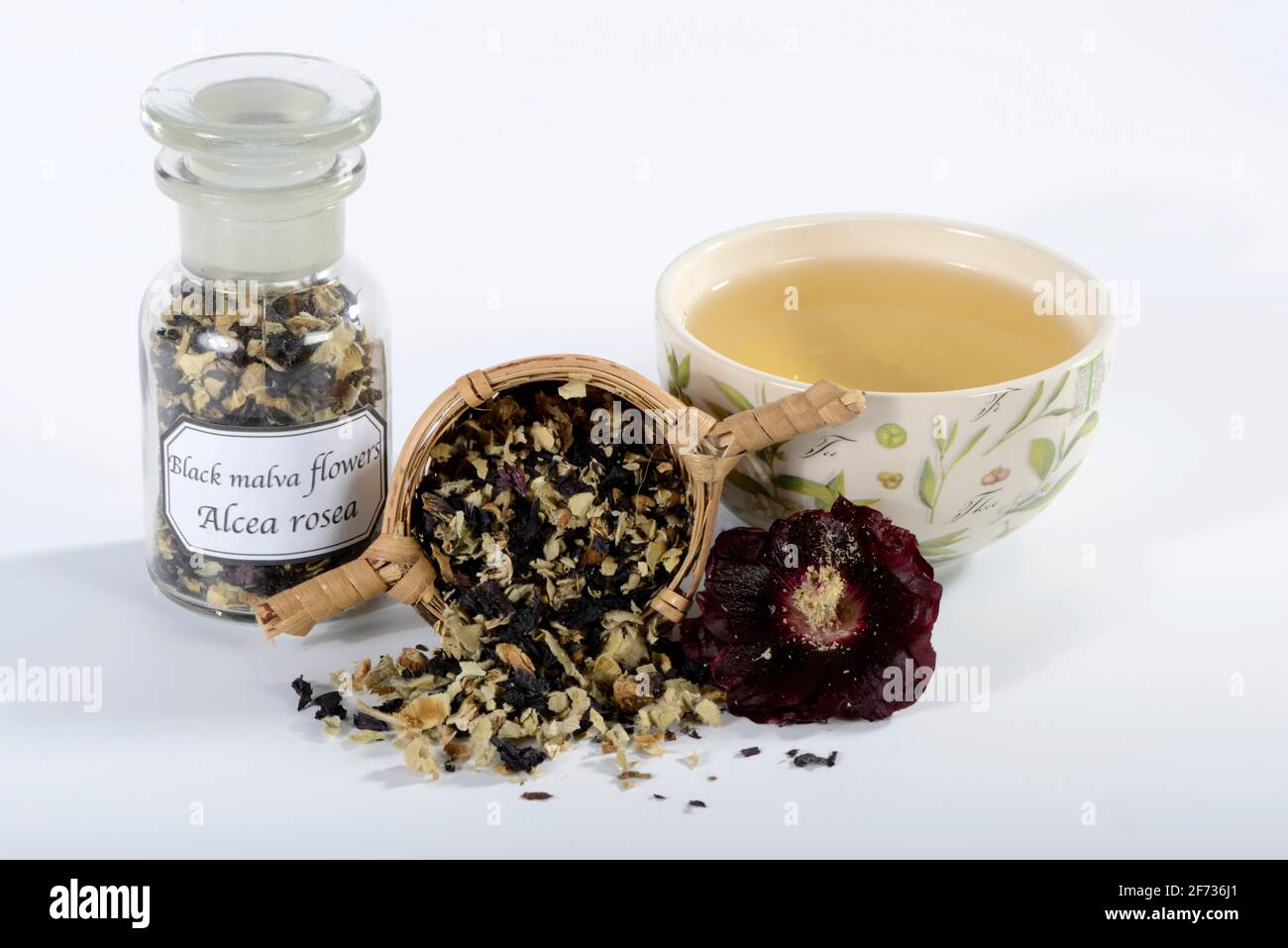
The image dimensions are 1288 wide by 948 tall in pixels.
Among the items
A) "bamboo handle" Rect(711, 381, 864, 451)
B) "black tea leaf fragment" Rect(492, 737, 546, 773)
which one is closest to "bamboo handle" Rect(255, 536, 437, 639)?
"black tea leaf fragment" Rect(492, 737, 546, 773)

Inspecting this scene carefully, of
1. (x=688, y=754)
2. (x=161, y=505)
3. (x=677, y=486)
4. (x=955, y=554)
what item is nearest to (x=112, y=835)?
(x=161, y=505)

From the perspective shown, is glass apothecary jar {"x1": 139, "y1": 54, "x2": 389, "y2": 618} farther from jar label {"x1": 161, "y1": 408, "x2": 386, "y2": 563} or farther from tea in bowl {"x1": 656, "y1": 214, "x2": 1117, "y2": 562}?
tea in bowl {"x1": 656, "y1": 214, "x2": 1117, "y2": 562}

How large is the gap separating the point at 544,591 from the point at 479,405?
0.17 m

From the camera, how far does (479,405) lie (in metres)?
1.52

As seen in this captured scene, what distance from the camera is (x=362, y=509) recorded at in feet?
5.10

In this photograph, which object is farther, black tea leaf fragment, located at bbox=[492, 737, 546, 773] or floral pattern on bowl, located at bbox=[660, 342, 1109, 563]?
floral pattern on bowl, located at bbox=[660, 342, 1109, 563]

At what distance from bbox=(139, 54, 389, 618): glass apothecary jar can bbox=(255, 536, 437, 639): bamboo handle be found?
6cm

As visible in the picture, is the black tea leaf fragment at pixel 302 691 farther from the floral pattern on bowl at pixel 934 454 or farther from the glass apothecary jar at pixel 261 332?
the floral pattern on bowl at pixel 934 454

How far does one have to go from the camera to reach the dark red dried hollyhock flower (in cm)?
144

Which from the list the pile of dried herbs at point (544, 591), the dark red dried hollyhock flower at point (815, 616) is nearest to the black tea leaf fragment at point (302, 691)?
the pile of dried herbs at point (544, 591)

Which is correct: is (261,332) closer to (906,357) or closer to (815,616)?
(815,616)

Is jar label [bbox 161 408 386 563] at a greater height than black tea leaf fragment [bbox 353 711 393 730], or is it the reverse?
jar label [bbox 161 408 386 563]

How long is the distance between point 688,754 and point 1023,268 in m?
0.64

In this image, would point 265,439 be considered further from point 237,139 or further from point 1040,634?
point 1040,634
